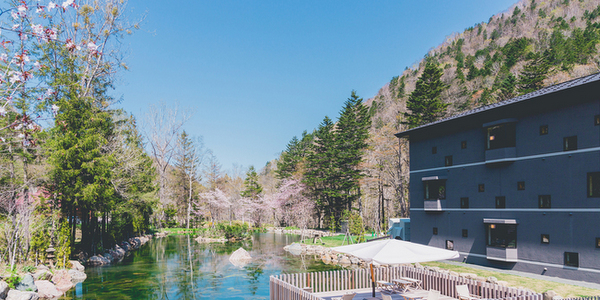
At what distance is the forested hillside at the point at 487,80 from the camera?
31297 mm

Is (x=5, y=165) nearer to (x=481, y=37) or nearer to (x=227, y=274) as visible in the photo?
(x=227, y=274)

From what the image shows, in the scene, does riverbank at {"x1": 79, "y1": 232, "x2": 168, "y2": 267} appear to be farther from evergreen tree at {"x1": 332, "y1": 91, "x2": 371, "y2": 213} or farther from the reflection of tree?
evergreen tree at {"x1": 332, "y1": 91, "x2": 371, "y2": 213}

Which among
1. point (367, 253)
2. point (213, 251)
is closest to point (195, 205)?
point (213, 251)

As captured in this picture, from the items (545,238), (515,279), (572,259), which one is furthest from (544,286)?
(545,238)

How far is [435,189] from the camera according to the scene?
63.8 ft

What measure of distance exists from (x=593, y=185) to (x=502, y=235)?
4362 mm

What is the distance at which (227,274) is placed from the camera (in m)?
17.3

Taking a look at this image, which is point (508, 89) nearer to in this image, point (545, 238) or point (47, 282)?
point (545, 238)

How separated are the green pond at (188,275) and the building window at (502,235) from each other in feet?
28.6

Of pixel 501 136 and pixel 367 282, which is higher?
pixel 501 136

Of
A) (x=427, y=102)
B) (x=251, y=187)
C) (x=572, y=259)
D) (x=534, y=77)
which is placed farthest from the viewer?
(x=251, y=187)

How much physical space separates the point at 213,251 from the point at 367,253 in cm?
2031

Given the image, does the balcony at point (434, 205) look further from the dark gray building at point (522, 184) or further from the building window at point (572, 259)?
the building window at point (572, 259)

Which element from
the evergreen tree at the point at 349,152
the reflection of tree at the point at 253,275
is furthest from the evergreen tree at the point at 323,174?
the reflection of tree at the point at 253,275
